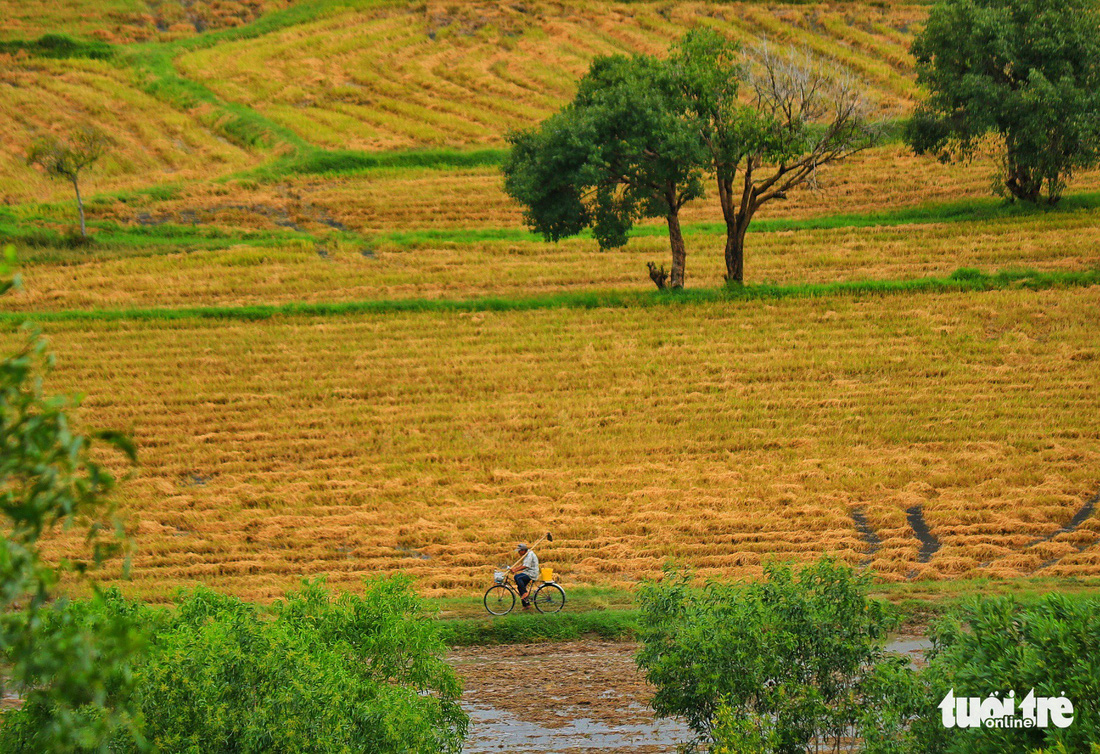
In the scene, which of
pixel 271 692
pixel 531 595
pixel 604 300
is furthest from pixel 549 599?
pixel 604 300

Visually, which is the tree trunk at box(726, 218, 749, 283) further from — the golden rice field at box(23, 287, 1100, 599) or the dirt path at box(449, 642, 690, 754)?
the dirt path at box(449, 642, 690, 754)

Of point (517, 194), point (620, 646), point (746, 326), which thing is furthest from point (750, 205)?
point (620, 646)

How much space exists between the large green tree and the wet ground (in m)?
29.0

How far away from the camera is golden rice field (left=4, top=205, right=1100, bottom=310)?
39.1m

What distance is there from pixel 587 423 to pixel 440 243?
19.0 meters

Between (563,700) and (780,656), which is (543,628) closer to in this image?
(563,700)

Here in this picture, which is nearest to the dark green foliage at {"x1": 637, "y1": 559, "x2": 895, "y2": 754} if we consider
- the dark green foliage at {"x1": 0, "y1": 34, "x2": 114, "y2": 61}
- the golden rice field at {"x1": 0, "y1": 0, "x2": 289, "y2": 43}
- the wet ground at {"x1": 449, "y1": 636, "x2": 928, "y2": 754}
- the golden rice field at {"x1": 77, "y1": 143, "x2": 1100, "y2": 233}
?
the wet ground at {"x1": 449, "y1": 636, "x2": 928, "y2": 754}

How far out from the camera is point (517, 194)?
37.1 metres

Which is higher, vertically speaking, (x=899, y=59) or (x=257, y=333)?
(x=899, y=59)

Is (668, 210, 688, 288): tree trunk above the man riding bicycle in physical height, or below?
above

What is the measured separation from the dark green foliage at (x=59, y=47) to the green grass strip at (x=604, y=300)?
3662 centimetres

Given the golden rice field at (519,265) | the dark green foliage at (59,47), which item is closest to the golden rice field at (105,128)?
the dark green foliage at (59,47)

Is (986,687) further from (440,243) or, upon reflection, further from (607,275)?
(440,243)

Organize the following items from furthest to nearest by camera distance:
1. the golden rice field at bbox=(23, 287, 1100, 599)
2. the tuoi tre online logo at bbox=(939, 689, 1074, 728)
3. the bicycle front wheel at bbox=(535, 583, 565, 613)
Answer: the golden rice field at bbox=(23, 287, 1100, 599)
the bicycle front wheel at bbox=(535, 583, 565, 613)
the tuoi tre online logo at bbox=(939, 689, 1074, 728)
